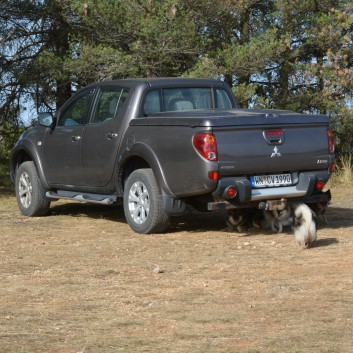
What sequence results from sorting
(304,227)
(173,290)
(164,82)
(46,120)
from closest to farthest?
(173,290) < (304,227) < (164,82) < (46,120)

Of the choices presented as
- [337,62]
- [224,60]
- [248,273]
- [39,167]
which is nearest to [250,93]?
[224,60]

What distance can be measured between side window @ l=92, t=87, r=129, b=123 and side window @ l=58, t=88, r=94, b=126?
0.21 m

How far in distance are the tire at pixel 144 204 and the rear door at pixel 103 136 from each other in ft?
1.52

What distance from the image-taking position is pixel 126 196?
450 inches

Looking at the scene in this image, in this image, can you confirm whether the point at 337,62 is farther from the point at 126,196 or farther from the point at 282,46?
the point at 126,196

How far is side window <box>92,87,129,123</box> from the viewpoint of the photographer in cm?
1171

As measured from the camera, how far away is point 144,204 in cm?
1118

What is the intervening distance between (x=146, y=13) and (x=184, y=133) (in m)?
6.66

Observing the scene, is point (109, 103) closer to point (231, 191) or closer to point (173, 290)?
point (231, 191)

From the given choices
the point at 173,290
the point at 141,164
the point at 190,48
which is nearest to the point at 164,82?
the point at 141,164

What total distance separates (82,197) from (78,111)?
1141mm

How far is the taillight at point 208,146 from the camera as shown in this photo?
402 inches

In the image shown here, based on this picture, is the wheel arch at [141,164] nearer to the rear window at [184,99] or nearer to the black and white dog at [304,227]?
the rear window at [184,99]

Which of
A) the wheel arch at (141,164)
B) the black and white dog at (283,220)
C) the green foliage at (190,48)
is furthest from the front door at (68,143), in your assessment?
the green foliage at (190,48)
